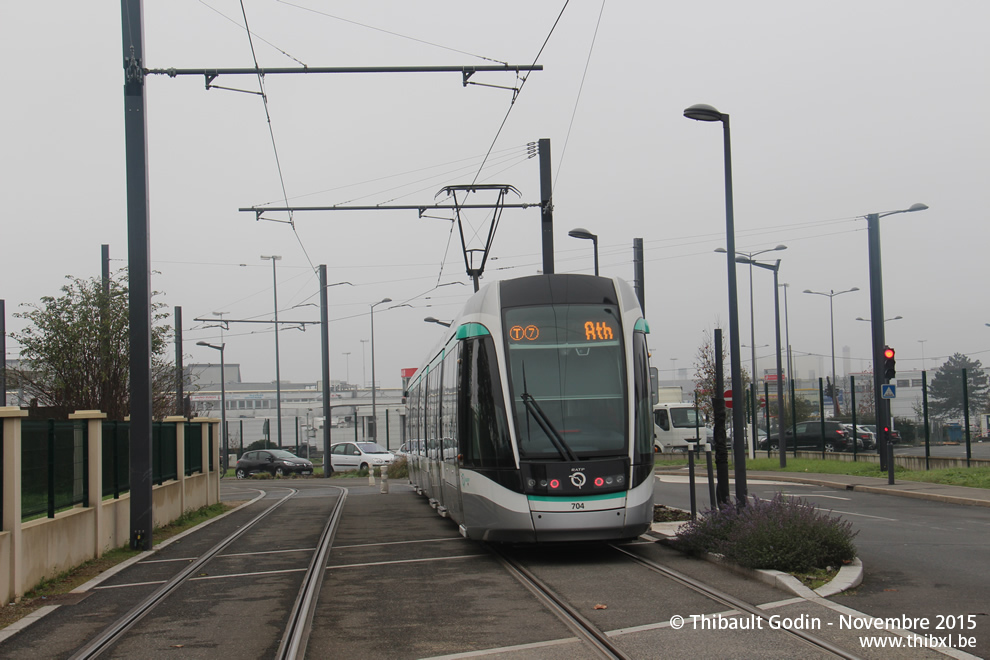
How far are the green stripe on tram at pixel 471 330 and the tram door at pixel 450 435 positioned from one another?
0.73 ft

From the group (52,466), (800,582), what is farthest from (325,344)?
(800,582)

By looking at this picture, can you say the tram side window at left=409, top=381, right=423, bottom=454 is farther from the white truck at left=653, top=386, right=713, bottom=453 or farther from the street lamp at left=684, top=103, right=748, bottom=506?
the white truck at left=653, top=386, right=713, bottom=453

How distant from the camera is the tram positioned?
11008mm

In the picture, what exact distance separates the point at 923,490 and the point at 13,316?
2059 cm

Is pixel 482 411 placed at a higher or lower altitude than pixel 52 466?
higher

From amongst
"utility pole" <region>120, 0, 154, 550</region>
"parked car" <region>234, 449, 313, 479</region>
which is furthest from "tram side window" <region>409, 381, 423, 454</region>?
"parked car" <region>234, 449, 313, 479</region>

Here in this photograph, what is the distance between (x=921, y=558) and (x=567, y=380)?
4.40 meters

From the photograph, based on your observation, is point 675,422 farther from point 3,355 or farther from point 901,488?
point 3,355

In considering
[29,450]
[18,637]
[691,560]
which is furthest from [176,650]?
[691,560]

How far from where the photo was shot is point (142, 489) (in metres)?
14.4

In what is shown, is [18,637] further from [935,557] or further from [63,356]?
[63,356]

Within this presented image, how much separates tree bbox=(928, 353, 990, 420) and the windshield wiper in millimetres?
46615

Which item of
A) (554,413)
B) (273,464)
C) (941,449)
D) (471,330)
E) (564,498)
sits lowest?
(273,464)

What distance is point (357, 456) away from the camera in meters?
45.4
